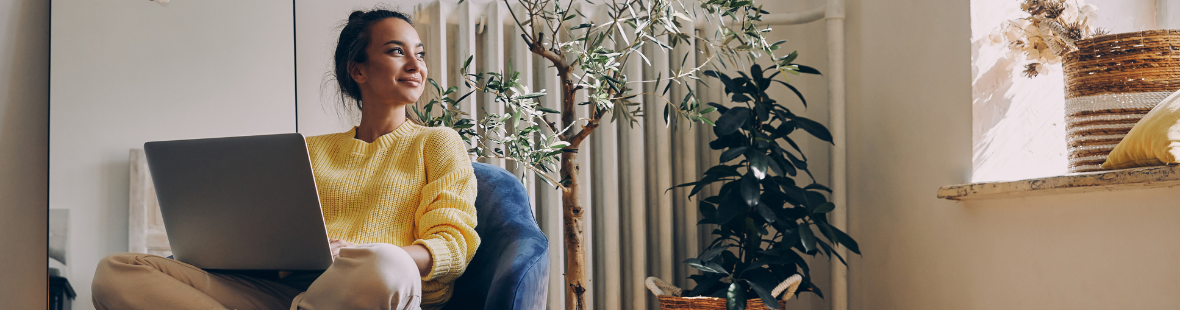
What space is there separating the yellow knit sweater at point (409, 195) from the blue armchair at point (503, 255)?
0.05m

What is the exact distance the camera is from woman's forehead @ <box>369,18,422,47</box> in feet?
5.08

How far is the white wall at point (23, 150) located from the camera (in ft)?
5.67

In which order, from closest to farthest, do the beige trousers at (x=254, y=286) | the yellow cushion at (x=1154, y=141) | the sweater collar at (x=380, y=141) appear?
1. the beige trousers at (x=254, y=286)
2. the yellow cushion at (x=1154, y=141)
3. the sweater collar at (x=380, y=141)

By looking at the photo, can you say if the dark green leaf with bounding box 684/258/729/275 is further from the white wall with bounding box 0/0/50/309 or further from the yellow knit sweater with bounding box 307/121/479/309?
the white wall with bounding box 0/0/50/309

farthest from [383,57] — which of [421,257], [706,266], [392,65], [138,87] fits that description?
[706,266]

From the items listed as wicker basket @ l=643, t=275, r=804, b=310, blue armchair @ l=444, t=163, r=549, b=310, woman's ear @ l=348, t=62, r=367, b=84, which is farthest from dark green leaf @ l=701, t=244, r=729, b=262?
woman's ear @ l=348, t=62, r=367, b=84

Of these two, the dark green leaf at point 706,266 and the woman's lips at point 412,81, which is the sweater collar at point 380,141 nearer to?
the woman's lips at point 412,81

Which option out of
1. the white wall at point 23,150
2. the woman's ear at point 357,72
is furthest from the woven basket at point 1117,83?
the white wall at point 23,150

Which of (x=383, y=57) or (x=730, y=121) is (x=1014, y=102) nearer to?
(x=730, y=121)

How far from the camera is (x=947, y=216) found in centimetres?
205

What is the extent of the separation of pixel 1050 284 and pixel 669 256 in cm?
105

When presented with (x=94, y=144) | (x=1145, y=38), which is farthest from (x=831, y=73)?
(x=94, y=144)

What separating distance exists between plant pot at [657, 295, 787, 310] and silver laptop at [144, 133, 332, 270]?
44.5 inches

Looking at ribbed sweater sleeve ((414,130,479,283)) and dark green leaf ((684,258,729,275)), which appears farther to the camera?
dark green leaf ((684,258,729,275))
